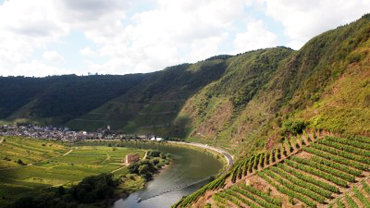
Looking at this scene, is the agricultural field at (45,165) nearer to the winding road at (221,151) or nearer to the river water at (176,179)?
the river water at (176,179)

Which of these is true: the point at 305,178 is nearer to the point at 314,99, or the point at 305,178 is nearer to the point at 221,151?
the point at 314,99

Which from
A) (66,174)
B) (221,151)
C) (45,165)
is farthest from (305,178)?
(45,165)

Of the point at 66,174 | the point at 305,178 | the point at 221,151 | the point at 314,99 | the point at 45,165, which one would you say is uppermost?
the point at 314,99

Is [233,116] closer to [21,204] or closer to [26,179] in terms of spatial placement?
[26,179]

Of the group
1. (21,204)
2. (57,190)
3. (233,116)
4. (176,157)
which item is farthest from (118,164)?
(233,116)

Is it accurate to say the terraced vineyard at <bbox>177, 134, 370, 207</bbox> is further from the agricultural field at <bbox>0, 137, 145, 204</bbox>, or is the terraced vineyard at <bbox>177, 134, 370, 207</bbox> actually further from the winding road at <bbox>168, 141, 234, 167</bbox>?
the winding road at <bbox>168, 141, 234, 167</bbox>

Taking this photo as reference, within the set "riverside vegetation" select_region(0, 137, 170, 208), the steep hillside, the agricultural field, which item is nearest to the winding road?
the steep hillside
